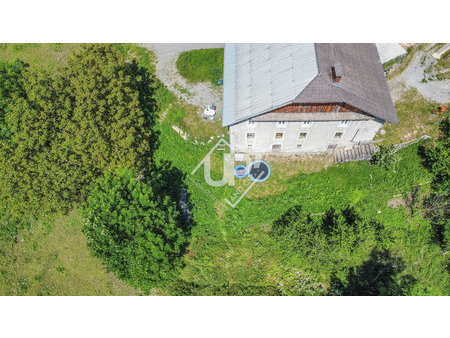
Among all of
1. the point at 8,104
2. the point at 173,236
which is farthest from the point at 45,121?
the point at 173,236

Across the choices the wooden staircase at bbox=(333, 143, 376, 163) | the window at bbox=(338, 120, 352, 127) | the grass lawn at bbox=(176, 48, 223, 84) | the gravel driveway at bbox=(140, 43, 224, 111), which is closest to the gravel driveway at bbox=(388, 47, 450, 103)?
the wooden staircase at bbox=(333, 143, 376, 163)

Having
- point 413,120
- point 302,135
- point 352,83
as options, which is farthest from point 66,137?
point 413,120

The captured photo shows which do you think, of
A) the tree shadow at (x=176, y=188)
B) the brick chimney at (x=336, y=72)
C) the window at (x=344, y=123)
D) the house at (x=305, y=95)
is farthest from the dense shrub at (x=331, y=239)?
the brick chimney at (x=336, y=72)

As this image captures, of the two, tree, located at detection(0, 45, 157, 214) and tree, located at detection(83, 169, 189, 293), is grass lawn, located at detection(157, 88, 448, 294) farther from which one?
tree, located at detection(0, 45, 157, 214)

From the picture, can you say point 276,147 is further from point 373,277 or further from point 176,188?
point 373,277

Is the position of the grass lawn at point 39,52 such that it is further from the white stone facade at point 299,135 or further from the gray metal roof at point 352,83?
the gray metal roof at point 352,83

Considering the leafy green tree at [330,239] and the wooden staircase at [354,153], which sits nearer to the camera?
the leafy green tree at [330,239]
